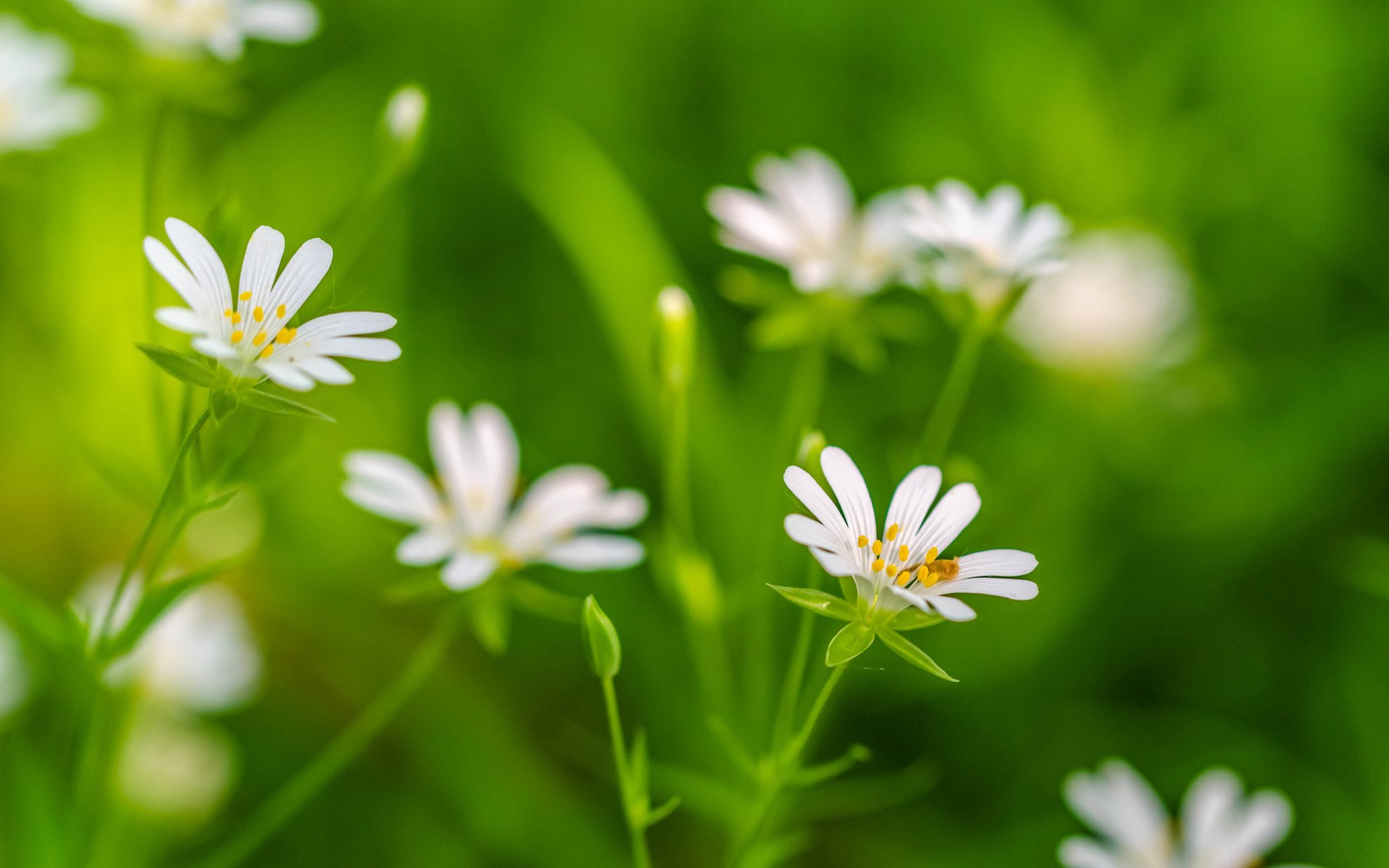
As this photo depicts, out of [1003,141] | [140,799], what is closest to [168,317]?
[140,799]

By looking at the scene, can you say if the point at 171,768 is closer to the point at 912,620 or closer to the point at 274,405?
the point at 274,405

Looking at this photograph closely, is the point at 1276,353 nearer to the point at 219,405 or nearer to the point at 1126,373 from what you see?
the point at 1126,373

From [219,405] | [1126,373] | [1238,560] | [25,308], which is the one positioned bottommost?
[219,405]

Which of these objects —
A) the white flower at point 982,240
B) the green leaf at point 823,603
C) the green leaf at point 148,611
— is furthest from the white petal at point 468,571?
the white flower at point 982,240

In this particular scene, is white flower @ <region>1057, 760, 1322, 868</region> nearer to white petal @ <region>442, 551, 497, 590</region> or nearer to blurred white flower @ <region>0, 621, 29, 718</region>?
white petal @ <region>442, 551, 497, 590</region>

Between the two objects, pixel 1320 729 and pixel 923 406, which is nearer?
pixel 1320 729

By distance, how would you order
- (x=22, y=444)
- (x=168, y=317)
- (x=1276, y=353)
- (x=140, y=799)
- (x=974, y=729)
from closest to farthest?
(x=168, y=317), (x=140, y=799), (x=974, y=729), (x=22, y=444), (x=1276, y=353)
